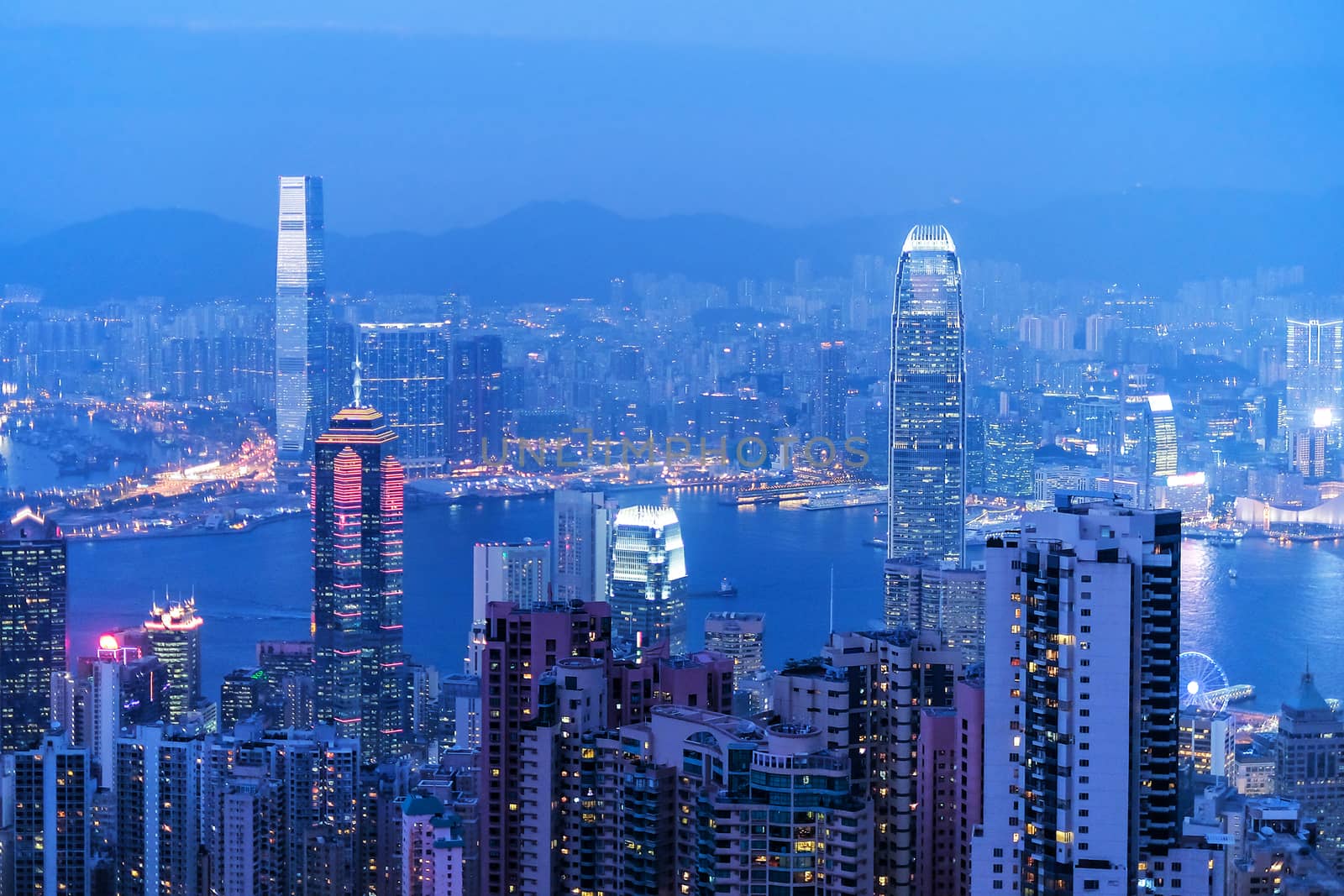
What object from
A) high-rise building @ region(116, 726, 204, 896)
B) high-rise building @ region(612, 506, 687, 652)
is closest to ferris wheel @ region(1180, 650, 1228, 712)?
high-rise building @ region(612, 506, 687, 652)

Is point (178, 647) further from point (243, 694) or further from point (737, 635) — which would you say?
point (737, 635)

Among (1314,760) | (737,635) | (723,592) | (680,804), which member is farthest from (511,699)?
(723,592)

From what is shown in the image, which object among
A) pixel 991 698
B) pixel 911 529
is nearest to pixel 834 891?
pixel 991 698

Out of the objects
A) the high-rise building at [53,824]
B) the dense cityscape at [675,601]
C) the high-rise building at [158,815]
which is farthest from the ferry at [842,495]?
the high-rise building at [53,824]

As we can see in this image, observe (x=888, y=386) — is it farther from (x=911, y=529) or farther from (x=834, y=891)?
(x=834, y=891)

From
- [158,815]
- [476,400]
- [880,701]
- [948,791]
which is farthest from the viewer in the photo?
[476,400]

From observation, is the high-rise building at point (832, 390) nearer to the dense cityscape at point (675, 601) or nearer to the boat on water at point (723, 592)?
the dense cityscape at point (675, 601)
